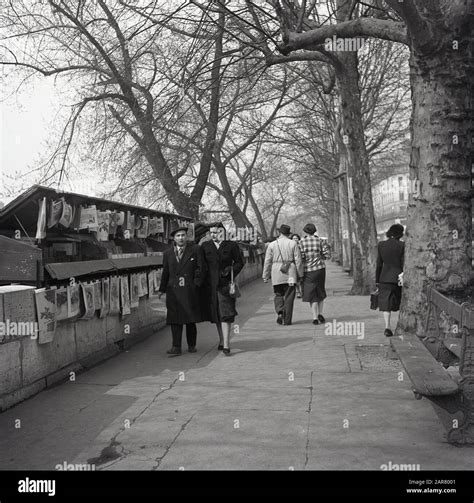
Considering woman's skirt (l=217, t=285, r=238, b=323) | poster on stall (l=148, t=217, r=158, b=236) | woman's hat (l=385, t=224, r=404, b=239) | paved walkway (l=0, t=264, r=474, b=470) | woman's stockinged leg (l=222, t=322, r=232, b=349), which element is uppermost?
poster on stall (l=148, t=217, r=158, b=236)

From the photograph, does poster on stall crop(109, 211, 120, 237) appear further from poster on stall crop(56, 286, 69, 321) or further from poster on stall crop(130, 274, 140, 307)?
poster on stall crop(56, 286, 69, 321)

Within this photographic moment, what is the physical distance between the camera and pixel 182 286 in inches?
344

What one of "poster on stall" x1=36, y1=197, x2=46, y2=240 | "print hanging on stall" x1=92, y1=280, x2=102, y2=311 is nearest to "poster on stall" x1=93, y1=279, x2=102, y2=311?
"print hanging on stall" x1=92, y1=280, x2=102, y2=311

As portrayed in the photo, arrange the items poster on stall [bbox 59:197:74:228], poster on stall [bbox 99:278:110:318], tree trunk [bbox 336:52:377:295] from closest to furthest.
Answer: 1. poster on stall [bbox 59:197:74:228]
2. poster on stall [bbox 99:278:110:318]
3. tree trunk [bbox 336:52:377:295]

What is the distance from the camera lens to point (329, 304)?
1525 cm

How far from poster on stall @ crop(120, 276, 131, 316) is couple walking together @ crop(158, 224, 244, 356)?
83 centimetres

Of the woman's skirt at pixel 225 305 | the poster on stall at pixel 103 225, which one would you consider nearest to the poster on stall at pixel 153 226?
the poster on stall at pixel 103 225

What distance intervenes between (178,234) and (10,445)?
447cm

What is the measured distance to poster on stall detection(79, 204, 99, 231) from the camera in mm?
9086

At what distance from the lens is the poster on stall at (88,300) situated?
7.92m

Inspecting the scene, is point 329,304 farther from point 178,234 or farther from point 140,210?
point 178,234

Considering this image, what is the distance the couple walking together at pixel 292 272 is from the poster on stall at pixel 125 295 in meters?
2.82
